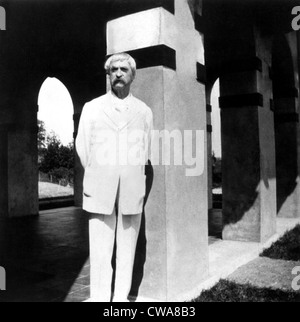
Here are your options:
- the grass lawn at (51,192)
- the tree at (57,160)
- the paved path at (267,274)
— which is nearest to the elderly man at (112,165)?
the paved path at (267,274)

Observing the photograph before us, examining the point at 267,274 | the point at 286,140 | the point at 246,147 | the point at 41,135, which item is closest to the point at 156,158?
the point at 267,274

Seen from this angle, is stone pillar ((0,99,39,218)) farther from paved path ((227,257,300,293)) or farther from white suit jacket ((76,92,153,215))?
white suit jacket ((76,92,153,215))

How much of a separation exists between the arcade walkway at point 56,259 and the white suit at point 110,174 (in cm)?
96

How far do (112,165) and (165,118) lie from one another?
33.3 inches

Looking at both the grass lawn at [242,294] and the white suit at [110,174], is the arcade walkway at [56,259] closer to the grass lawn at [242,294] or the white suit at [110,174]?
the grass lawn at [242,294]

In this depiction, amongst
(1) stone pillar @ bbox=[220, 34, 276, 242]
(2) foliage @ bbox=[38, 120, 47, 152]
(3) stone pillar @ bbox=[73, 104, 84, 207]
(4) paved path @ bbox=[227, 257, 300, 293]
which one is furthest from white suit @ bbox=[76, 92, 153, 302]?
(2) foliage @ bbox=[38, 120, 47, 152]

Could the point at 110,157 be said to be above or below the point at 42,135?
below

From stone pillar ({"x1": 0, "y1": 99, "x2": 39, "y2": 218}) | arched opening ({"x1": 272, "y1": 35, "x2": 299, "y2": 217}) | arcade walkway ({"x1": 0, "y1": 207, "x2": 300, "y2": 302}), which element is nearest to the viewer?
arcade walkway ({"x1": 0, "y1": 207, "x2": 300, "y2": 302})

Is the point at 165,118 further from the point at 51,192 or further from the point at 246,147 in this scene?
the point at 51,192

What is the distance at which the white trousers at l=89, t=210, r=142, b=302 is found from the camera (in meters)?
3.34

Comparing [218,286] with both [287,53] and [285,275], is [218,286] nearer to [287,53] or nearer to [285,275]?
[285,275]

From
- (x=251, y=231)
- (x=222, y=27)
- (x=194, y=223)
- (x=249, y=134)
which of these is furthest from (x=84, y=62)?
(x=194, y=223)

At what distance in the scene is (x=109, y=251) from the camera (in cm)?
336
